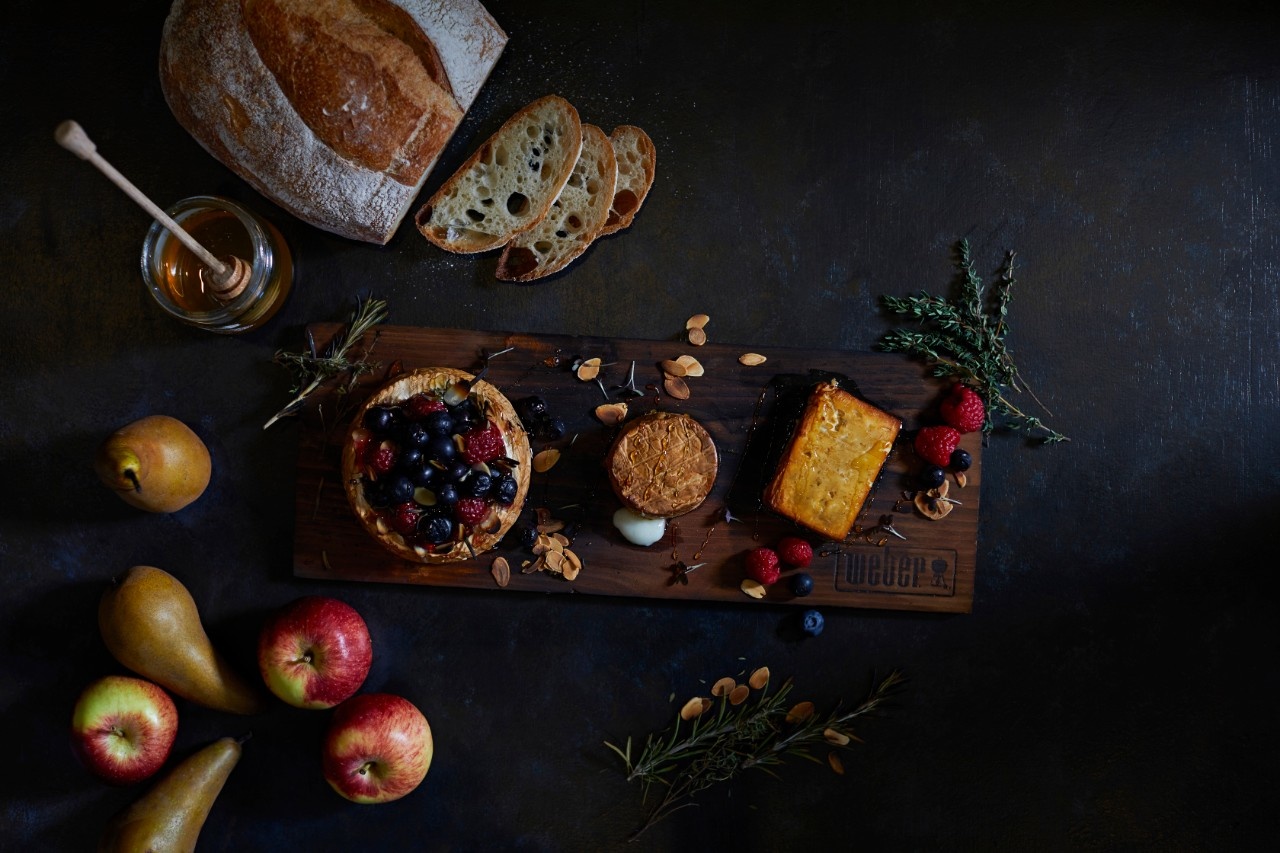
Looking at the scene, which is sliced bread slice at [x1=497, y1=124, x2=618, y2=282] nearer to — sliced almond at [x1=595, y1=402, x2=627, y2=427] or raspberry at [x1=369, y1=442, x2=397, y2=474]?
sliced almond at [x1=595, y1=402, x2=627, y2=427]

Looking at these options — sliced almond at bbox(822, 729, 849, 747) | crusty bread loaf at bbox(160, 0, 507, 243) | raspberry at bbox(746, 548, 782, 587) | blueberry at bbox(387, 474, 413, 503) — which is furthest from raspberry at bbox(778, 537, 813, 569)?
crusty bread loaf at bbox(160, 0, 507, 243)

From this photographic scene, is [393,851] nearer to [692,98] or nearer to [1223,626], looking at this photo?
[692,98]

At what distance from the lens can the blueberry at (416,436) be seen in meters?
2.16

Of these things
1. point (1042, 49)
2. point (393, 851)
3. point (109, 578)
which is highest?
point (1042, 49)

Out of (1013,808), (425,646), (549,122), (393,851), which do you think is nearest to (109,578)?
(425,646)

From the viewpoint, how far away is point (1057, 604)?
8.26 feet

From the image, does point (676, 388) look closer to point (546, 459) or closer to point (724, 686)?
point (546, 459)

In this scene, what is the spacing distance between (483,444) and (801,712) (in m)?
1.20

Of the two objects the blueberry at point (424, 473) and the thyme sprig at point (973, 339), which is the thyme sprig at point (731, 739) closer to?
the thyme sprig at point (973, 339)

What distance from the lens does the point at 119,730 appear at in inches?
90.7

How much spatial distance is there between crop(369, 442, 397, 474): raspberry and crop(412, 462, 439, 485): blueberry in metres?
0.07

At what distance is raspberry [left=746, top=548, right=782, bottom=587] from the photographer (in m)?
2.37

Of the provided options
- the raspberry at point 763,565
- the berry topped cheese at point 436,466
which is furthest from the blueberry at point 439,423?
the raspberry at point 763,565

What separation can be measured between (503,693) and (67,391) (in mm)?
1515
